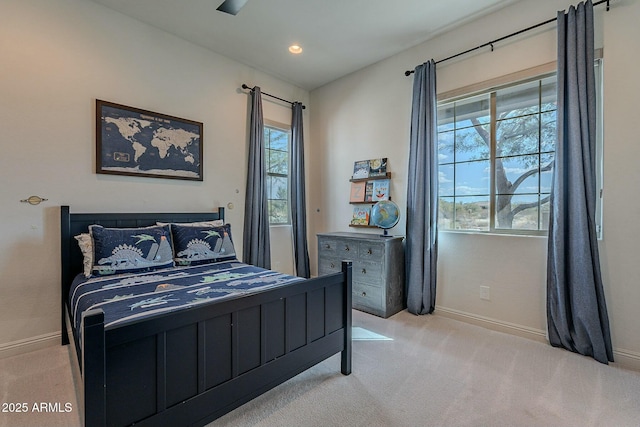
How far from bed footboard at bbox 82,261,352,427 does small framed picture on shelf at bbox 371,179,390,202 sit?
197 centimetres

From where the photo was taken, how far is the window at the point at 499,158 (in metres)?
2.62

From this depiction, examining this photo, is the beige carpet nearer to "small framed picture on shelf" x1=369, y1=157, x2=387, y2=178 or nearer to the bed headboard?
the bed headboard

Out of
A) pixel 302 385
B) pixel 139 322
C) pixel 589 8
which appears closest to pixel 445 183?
pixel 589 8

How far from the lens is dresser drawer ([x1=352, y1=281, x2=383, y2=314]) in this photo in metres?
3.14

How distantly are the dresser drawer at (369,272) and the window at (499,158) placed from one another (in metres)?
0.86

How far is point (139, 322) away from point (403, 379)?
1.66 meters

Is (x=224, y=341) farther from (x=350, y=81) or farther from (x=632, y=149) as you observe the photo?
(x=350, y=81)

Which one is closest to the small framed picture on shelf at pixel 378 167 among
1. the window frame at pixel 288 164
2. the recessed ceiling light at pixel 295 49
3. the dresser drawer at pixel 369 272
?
the dresser drawer at pixel 369 272

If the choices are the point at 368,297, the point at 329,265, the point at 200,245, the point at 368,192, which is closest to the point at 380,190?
the point at 368,192

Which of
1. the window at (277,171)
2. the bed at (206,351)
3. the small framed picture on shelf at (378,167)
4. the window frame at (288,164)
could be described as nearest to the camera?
the bed at (206,351)

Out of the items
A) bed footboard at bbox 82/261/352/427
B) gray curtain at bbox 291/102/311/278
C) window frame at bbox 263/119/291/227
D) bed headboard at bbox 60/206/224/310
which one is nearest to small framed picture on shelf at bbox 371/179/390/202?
gray curtain at bbox 291/102/311/278

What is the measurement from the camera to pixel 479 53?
9.52 feet

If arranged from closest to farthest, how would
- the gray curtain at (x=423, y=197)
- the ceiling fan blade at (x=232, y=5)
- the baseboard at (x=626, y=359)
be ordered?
the ceiling fan blade at (x=232, y=5), the baseboard at (x=626, y=359), the gray curtain at (x=423, y=197)

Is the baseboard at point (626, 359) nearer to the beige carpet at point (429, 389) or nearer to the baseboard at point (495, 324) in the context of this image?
the beige carpet at point (429, 389)
